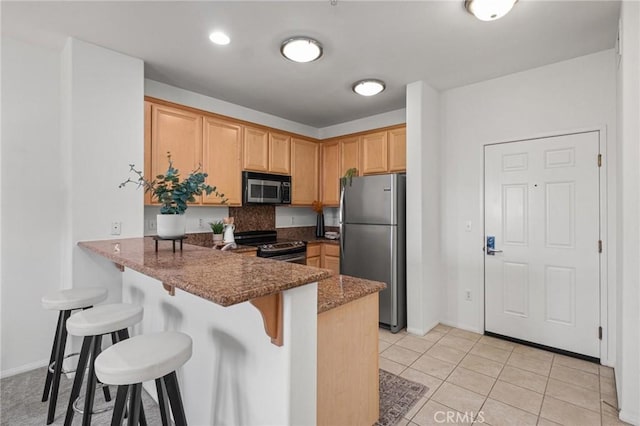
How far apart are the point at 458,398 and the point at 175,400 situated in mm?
1832

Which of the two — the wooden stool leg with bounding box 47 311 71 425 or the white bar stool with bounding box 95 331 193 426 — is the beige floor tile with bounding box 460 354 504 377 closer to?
the white bar stool with bounding box 95 331 193 426

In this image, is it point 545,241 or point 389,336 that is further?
point 389,336

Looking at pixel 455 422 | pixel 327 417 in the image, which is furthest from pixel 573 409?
pixel 327 417

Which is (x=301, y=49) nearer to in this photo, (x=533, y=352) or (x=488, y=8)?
(x=488, y=8)

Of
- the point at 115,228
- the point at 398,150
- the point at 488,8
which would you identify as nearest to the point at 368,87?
the point at 398,150

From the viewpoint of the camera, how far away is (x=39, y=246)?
253 centimetres

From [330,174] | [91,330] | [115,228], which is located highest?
[330,174]

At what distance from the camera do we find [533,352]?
281cm

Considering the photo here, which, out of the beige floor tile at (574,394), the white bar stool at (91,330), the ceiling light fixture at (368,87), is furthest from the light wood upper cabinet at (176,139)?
the beige floor tile at (574,394)

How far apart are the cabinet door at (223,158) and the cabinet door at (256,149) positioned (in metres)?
0.08

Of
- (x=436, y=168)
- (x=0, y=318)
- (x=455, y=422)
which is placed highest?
(x=436, y=168)

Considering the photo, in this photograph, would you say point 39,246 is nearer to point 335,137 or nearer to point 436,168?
point 335,137

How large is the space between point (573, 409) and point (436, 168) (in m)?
2.31

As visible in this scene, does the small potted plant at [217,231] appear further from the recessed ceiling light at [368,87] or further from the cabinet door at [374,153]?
the recessed ceiling light at [368,87]
